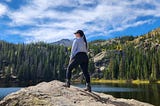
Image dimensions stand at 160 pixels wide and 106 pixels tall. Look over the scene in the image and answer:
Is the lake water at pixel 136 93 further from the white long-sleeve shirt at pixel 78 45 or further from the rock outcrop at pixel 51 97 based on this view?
the rock outcrop at pixel 51 97

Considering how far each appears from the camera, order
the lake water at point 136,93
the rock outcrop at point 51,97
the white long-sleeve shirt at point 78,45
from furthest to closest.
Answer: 1. the lake water at point 136,93
2. the white long-sleeve shirt at point 78,45
3. the rock outcrop at point 51,97

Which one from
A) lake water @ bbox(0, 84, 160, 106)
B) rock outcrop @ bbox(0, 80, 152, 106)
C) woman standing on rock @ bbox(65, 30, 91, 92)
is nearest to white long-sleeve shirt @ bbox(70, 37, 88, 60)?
woman standing on rock @ bbox(65, 30, 91, 92)

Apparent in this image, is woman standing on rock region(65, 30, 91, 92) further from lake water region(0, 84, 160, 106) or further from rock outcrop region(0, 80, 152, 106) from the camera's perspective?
lake water region(0, 84, 160, 106)

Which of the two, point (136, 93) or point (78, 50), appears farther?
point (136, 93)

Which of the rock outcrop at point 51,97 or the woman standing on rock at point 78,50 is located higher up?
the woman standing on rock at point 78,50

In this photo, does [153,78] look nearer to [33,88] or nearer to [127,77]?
[127,77]

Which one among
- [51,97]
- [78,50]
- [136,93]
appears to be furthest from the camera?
[136,93]

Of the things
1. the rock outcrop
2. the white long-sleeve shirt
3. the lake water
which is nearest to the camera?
the rock outcrop

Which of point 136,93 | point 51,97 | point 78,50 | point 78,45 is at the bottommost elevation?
point 136,93

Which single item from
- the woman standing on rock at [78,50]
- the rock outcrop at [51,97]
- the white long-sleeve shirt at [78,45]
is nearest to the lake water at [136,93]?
the woman standing on rock at [78,50]

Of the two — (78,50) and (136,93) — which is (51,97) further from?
(136,93)

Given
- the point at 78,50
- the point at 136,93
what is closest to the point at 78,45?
the point at 78,50

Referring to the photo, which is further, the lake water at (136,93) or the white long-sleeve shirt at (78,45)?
the lake water at (136,93)

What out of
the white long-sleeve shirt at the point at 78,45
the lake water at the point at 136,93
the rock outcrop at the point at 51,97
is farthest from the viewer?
the lake water at the point at 136,93
